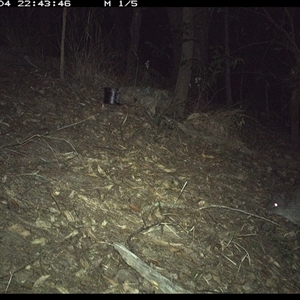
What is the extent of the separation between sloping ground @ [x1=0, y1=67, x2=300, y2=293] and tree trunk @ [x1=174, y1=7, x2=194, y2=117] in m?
0.38

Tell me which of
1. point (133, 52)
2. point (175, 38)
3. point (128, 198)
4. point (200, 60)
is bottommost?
point (128, 198)

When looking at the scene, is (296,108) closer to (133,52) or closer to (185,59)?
(185,59)

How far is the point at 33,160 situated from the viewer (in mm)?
4188

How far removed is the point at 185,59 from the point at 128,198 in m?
3.04

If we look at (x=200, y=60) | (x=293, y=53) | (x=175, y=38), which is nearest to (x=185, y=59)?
(x=200, y=60)

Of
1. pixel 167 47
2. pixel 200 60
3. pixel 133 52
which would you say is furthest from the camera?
pixel 167 47

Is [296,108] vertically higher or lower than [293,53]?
lower

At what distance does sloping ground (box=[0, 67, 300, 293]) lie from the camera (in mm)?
2947

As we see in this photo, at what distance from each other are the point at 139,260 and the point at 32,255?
90 centimetres

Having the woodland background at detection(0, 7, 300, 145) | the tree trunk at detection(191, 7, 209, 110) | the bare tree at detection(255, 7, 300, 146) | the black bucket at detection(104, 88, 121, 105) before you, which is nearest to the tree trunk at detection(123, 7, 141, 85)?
the woodland background at detection(0, 7, 300, 145)

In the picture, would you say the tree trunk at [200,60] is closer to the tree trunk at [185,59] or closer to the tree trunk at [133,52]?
the tree trunk at [185,59]

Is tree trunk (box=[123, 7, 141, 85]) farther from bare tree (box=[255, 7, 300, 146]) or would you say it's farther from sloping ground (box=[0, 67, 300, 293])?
bare tree (box=[255, 7, 300, 146])

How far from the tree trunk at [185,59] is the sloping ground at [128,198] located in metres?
0.38

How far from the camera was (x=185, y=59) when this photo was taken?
597 centimetres
